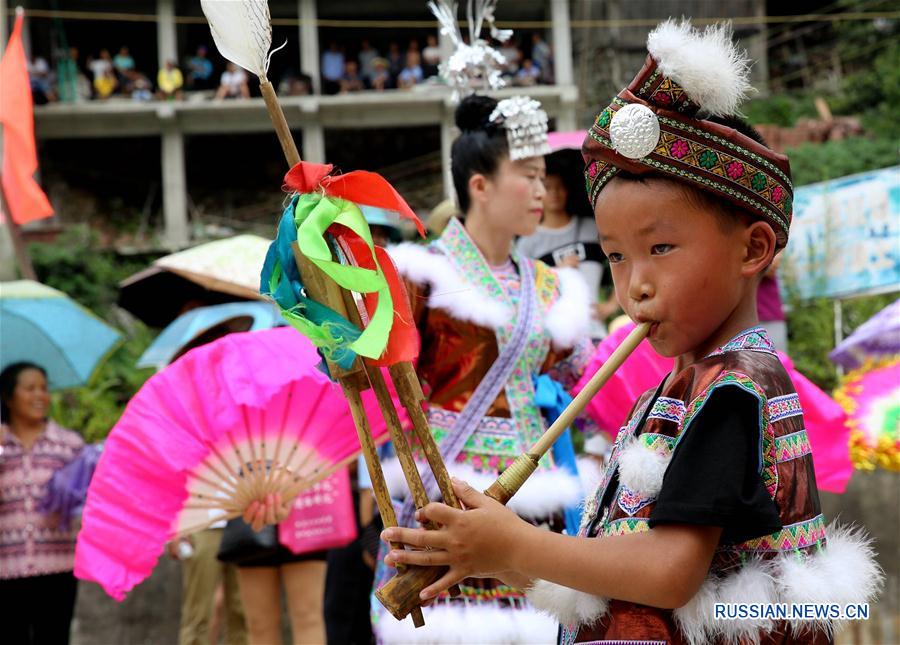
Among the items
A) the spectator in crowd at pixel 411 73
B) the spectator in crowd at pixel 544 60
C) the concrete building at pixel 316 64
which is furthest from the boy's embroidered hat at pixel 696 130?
the spectator in crowd at pixel 411 73

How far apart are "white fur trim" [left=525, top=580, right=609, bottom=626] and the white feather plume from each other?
3.25 ft

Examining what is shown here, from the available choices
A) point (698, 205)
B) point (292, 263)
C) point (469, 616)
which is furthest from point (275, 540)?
point (698, 205)

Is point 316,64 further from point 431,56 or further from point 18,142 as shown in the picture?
point 18,142

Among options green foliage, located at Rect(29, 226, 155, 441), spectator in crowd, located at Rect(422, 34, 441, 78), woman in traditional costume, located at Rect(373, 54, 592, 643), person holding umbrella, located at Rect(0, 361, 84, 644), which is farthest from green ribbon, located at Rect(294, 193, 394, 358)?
spectator in crowd, located at Rect(422, 34, 441, 78)

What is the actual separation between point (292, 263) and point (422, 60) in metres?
22.0

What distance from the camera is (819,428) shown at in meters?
3.29

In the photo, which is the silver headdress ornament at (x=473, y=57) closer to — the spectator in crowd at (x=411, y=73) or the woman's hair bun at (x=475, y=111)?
the woman's hair bun at (x=475, y=111)

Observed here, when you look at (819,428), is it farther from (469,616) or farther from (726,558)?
(726,558)

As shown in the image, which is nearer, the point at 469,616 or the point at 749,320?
the point at 749,320

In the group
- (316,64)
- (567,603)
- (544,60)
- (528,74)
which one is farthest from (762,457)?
(316,64)

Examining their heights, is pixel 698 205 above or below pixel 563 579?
above

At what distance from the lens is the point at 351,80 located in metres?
23.1

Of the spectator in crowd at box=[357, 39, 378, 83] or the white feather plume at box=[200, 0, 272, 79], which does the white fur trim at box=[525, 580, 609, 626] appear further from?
the spectator in crowd at box=[357, 39, 378, 83]

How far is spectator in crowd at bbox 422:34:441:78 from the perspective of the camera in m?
21.3
